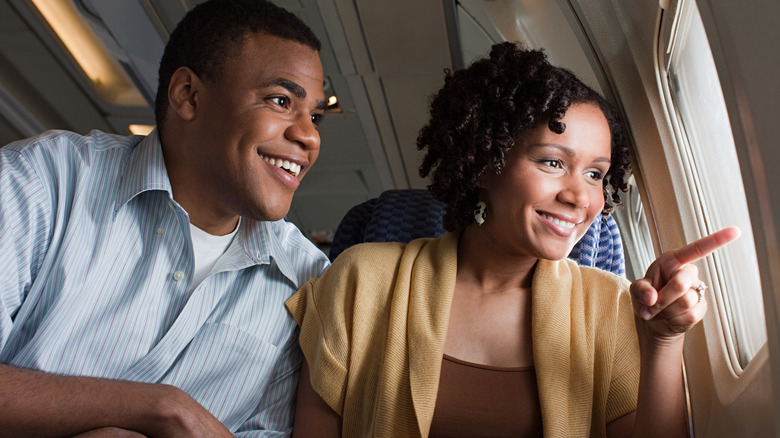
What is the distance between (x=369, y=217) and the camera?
249 cm

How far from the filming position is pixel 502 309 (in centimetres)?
183

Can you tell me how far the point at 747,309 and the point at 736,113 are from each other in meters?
0.52

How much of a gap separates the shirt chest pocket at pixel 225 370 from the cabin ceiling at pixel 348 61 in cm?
132

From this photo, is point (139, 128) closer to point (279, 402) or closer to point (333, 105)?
point (333, 105)

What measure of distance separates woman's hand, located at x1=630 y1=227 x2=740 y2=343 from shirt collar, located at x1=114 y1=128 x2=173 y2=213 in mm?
1249

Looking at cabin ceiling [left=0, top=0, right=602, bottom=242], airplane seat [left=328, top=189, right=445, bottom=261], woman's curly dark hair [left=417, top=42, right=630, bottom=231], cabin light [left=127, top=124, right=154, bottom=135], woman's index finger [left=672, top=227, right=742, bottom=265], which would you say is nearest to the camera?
woman's index finger [left=672, top=227, right=742, bottom=265]

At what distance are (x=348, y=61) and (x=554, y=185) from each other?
10.1ft

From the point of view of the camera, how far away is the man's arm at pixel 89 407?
4.98 ft

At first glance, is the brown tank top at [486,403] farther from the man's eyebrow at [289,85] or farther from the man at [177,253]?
the man's eyebrow at [289,85]

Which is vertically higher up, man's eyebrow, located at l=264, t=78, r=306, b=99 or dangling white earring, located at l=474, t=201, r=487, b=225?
man's eyebrow, located at l=264, t=78, r=306, b=99

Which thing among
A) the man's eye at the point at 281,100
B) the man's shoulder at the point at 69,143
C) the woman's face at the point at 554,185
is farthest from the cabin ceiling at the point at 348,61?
the man's shoulder at the point at 69,143

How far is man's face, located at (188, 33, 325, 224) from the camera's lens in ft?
6.42

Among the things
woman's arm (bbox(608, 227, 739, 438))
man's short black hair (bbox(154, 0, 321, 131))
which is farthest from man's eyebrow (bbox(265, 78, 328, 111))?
woman's arm (bbox(608, 227, 739, 438))

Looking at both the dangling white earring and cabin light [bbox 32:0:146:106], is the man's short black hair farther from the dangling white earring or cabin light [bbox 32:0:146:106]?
cabin light [bbox 32:0:146:106]
